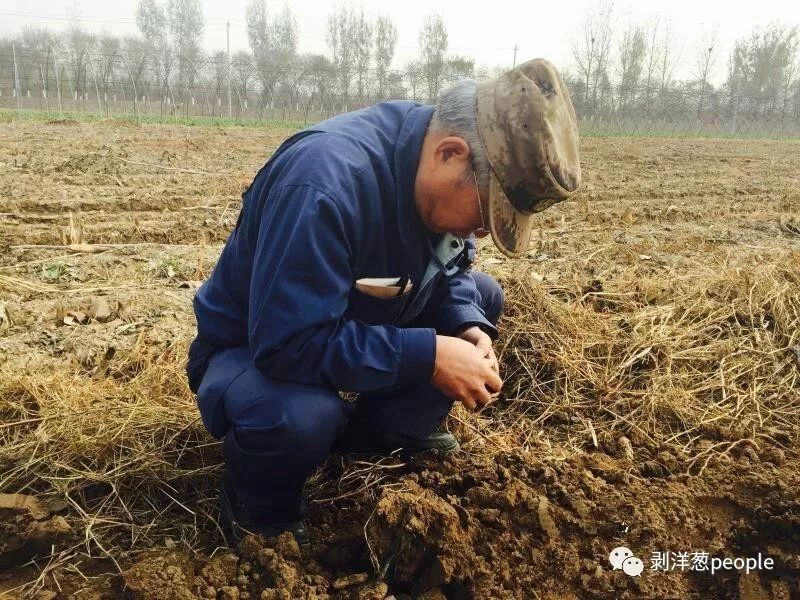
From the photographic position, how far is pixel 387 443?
207 cm

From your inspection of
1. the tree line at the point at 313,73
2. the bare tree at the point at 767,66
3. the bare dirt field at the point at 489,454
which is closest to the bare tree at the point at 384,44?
the tree line at the point at 313,73

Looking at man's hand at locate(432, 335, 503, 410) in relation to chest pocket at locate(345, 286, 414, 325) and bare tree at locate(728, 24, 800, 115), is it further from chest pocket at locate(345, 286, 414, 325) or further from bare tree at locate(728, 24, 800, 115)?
bare tree at locate(728, 24, 800, 115)

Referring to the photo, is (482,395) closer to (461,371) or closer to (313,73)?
(461,371)

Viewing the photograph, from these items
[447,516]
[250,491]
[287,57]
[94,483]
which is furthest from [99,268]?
[287,57]

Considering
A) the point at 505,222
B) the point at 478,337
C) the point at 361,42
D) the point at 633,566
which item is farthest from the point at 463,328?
the point at 361,42

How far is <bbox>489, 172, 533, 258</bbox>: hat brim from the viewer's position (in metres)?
1.49

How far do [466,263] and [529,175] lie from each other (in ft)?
1.91

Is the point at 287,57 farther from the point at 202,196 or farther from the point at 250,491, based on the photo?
the point at 250,491

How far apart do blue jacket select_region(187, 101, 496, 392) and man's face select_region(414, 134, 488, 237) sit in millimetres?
32

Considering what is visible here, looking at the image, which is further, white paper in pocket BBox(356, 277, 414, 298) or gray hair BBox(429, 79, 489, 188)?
white paper in pocket BBox(356, 277, 414, 298)

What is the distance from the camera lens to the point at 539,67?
149 centimetres

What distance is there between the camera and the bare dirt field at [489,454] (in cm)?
161

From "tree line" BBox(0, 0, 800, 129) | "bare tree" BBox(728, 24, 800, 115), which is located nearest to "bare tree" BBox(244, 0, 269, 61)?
"tree line" BBox(0, 0, 800, 129)

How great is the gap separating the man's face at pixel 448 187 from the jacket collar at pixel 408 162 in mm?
15
